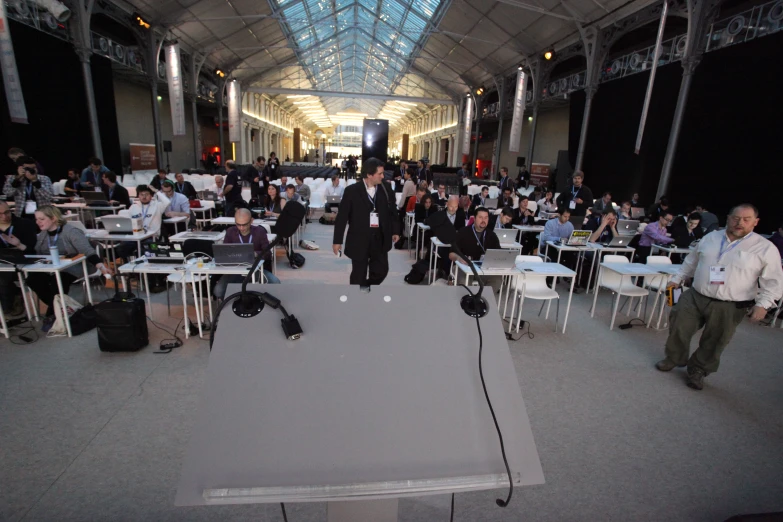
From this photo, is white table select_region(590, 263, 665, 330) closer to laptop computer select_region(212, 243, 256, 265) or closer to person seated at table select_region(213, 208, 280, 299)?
person seated at table select_region(213, 208, 280, 299)

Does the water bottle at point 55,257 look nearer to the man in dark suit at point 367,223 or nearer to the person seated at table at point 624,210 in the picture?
the man in dark suit at point 367,223

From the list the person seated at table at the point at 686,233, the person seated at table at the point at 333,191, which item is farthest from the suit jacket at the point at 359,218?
the person seated at table at the point at 333,191

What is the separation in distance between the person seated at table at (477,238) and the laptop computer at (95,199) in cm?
646

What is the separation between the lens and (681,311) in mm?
3312

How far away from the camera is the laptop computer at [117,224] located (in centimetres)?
479

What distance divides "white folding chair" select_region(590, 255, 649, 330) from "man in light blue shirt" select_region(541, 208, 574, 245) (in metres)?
1.00

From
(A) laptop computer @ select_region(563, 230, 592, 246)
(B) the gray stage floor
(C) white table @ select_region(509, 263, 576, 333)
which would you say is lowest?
(B) the gray stage floor

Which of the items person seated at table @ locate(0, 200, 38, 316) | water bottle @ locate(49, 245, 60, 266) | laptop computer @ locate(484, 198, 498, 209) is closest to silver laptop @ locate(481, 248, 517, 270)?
water bottle @ locate(49, 245, 60, 266)

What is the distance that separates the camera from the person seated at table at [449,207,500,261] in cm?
458

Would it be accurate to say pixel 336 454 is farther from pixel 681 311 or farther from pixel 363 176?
pixel 681 311

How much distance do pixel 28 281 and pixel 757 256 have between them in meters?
6.42

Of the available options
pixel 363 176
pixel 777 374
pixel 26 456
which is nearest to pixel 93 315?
pixel 26 456

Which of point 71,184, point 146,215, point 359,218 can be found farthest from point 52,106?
point 359,218

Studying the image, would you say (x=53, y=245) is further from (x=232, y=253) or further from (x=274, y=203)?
(x=274, y=203)
